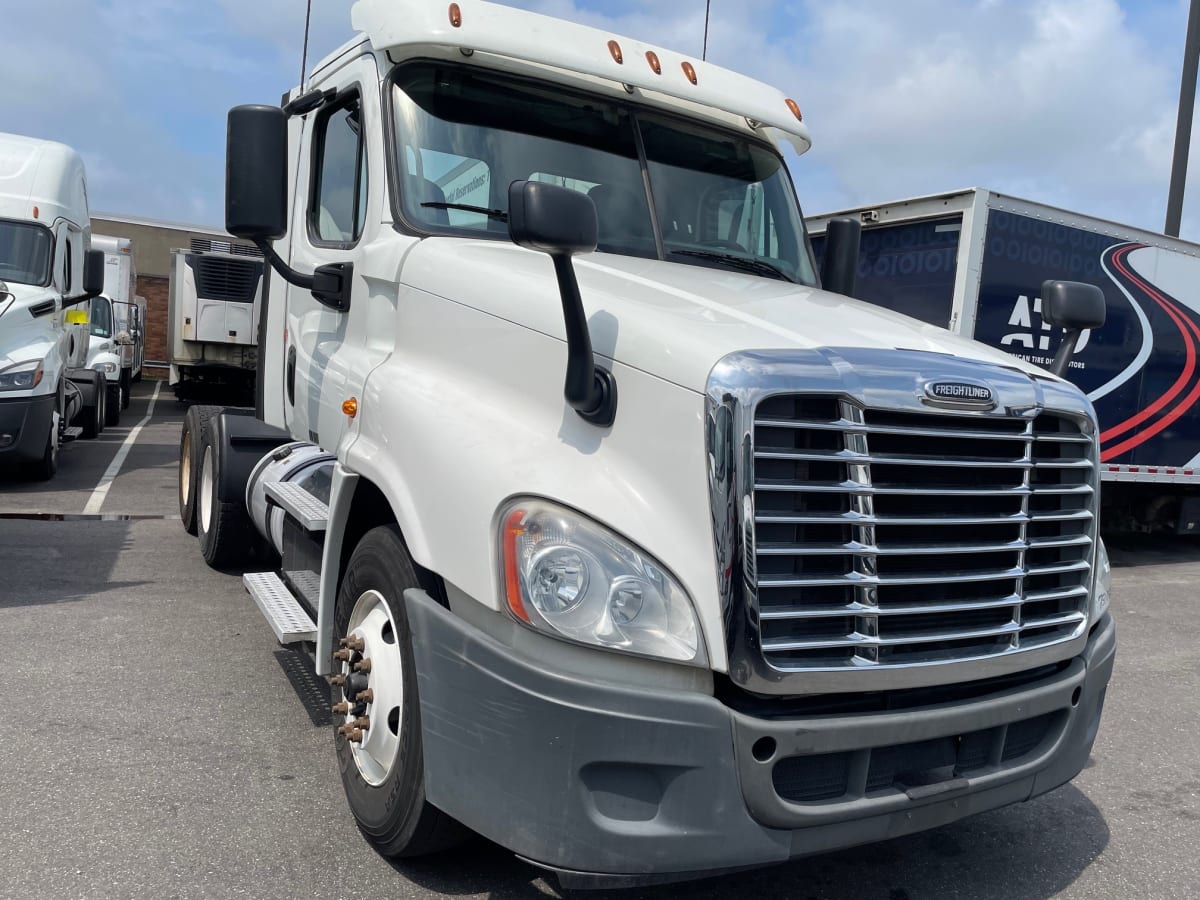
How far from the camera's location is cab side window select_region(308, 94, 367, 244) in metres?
3.78

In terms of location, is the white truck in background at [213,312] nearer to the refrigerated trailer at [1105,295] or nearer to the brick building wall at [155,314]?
the brick building wall at [155,314]

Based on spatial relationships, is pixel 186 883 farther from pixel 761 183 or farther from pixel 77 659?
pixel 761 183

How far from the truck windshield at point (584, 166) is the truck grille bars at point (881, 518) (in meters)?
1.38

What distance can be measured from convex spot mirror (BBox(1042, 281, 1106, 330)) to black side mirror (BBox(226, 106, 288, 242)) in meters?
2.81

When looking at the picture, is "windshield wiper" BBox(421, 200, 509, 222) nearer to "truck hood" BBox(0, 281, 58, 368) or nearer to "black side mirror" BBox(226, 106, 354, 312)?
"black side mirror" BBox(226, 106, 354, 312)

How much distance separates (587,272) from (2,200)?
925 centimetres

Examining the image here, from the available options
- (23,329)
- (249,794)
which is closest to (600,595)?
(249,794)

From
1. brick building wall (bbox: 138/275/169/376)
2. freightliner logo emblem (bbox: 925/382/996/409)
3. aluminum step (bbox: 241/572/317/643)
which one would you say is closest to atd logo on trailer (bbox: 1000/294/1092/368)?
freightliner logo emblem (bbox: 925/382/996/409)

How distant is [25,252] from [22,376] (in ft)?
5.42

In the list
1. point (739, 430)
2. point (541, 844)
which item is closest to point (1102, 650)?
point (739, 430)

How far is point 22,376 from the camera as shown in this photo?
922cm

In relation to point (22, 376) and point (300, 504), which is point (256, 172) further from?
point (22, 376)

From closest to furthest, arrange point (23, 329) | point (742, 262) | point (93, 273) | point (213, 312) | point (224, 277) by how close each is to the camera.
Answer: point (742, 262)
point (23, 329)
point (93, 273)
point (213, 312)
point (224, 277)

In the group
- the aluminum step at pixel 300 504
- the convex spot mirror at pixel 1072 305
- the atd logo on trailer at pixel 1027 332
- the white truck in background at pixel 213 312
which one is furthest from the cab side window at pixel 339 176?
the white truck in background at pixel 213 312
